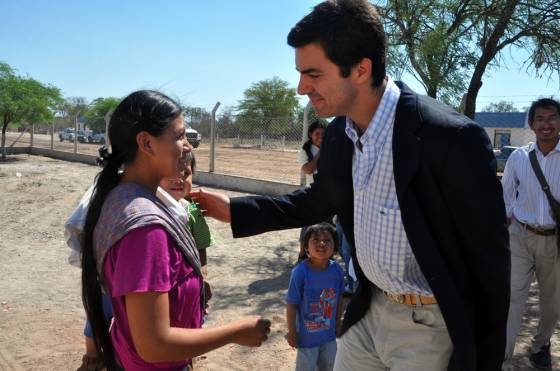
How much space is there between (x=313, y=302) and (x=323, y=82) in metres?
1.80

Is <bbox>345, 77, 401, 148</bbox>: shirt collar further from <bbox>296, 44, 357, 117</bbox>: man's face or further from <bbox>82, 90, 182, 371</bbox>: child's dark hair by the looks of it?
<bbox>82, 90, 182, 371</bbox>: child's dark hair

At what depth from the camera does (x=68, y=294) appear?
5277 millimetres

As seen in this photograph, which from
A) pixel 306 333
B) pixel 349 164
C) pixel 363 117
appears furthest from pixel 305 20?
pixel 306 333

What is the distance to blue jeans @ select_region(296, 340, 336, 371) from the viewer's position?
318 centimetres

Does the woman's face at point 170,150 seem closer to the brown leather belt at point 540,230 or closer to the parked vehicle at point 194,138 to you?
the brown leather belt at point 540,230

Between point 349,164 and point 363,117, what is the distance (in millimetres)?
222

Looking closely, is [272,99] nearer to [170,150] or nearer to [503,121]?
[503,121]

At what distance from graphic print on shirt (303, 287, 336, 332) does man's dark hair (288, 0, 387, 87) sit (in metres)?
1.85

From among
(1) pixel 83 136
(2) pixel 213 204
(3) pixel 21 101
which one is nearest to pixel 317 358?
(2) pixel 213 204

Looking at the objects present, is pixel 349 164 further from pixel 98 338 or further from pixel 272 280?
pixel 272 280

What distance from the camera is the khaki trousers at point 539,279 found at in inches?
152

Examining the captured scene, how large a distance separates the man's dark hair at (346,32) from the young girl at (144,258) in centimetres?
61

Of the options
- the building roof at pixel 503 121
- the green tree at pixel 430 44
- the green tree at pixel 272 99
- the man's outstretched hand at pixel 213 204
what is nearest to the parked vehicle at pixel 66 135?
the green tree at pixel 272 99

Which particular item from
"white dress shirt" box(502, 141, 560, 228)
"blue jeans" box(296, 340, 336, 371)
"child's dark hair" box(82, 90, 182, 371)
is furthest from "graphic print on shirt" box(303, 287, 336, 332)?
"white dress shirt" box(502, 141, 560, 228)
